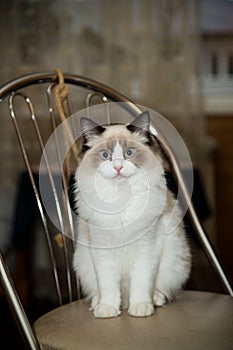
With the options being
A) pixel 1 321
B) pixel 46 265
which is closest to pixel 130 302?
pixel 46 265

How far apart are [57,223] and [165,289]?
200 millimetres

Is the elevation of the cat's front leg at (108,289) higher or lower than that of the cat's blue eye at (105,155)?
lower

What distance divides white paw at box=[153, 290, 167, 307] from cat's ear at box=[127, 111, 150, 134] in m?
0.26

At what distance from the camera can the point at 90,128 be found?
2.72 feet

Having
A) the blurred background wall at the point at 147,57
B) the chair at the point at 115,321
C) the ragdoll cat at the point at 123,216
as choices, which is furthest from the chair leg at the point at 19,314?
the blurred background wall at the point at 147,57

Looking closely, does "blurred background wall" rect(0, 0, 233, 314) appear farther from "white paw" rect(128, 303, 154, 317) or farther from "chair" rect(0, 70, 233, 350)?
"white paw" rect(128, 303, 154, 317)

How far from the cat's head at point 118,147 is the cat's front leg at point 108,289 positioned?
0.14 m

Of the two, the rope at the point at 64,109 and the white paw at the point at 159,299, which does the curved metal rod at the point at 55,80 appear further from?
the white paw at the point at 159,299

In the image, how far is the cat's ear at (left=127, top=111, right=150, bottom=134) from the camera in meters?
0.82

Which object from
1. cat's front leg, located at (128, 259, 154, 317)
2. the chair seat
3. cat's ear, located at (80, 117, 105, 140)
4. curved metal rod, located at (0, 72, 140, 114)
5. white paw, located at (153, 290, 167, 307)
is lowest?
the chair seat

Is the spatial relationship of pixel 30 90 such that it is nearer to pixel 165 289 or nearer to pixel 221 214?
pixel 221 214

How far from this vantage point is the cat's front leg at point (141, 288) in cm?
84

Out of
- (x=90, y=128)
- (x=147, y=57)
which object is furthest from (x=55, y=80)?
(x=147, y=57)

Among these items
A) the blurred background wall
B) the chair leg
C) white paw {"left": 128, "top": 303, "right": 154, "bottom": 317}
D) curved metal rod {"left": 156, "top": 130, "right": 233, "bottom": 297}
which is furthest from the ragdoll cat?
the blurred background wall
